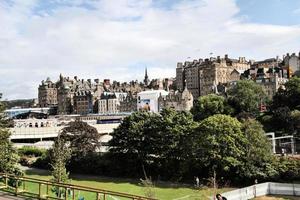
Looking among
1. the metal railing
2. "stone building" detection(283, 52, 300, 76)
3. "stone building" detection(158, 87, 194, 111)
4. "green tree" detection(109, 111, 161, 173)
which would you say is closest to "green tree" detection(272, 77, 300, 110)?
"green tree" detection(109, 111, 161, 173)

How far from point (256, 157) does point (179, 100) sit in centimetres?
13788

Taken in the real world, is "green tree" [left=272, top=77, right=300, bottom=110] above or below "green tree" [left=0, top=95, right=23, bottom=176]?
above

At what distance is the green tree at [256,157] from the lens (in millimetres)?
46219

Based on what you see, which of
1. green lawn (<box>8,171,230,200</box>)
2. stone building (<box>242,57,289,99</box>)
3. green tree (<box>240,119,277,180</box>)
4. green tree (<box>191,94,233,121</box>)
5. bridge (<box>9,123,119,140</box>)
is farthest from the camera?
stone building (<box>242,57,289,99</box>)

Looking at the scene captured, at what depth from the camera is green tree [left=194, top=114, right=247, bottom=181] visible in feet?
153

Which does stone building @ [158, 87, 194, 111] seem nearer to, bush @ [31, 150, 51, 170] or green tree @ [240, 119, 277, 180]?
bush @ [31, 150, 51, 170]

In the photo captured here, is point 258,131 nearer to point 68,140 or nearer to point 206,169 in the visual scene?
point 206,169

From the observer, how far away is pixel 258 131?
48312 mm

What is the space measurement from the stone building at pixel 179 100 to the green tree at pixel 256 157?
131052mm

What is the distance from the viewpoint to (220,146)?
46969mm

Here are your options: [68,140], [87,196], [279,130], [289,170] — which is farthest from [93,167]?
[279,130]

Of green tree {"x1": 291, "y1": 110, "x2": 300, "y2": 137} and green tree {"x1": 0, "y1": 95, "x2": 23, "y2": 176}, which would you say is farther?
green tree {"x1": 291, "y1": 110, "x2": 300, "y2": 137}

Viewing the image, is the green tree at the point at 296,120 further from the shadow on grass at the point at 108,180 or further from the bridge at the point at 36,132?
the bridge at the point at 36,132

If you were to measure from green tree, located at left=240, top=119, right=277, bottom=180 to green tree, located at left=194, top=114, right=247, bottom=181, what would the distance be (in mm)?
633
